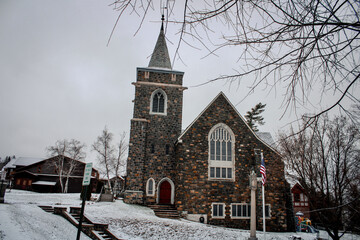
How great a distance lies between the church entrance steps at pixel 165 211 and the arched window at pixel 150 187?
1304 mm

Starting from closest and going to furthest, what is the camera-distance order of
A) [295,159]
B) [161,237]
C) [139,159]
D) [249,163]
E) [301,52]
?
[301,52] < [161,237] < [295,159] < [249,163] < [139,159]

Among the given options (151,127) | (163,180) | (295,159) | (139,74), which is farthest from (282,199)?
(139,74)

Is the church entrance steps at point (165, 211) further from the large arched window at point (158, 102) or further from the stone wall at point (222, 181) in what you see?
the large arched window at point (158, 102)

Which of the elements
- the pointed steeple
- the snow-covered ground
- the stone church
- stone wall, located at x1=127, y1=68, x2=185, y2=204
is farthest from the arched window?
the pointed steeple

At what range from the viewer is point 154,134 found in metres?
21.4

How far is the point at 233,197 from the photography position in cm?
1730

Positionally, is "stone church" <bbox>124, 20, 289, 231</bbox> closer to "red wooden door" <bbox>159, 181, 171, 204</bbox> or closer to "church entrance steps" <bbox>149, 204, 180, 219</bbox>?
"red wooden door" <bbox>159, 181, 171, 204</bbox>

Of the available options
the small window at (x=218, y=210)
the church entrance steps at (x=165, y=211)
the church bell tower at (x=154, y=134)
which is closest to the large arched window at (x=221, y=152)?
the small window at (x=218, y=210)

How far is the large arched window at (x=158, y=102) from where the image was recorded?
2233 centimetres

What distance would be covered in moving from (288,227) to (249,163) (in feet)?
20.5

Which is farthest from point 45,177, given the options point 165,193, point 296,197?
point 296,197

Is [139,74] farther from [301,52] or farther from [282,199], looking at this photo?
[301,52]

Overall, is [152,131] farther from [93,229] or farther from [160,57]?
[93,229]

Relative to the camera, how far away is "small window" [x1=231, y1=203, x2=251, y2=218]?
17.1m
